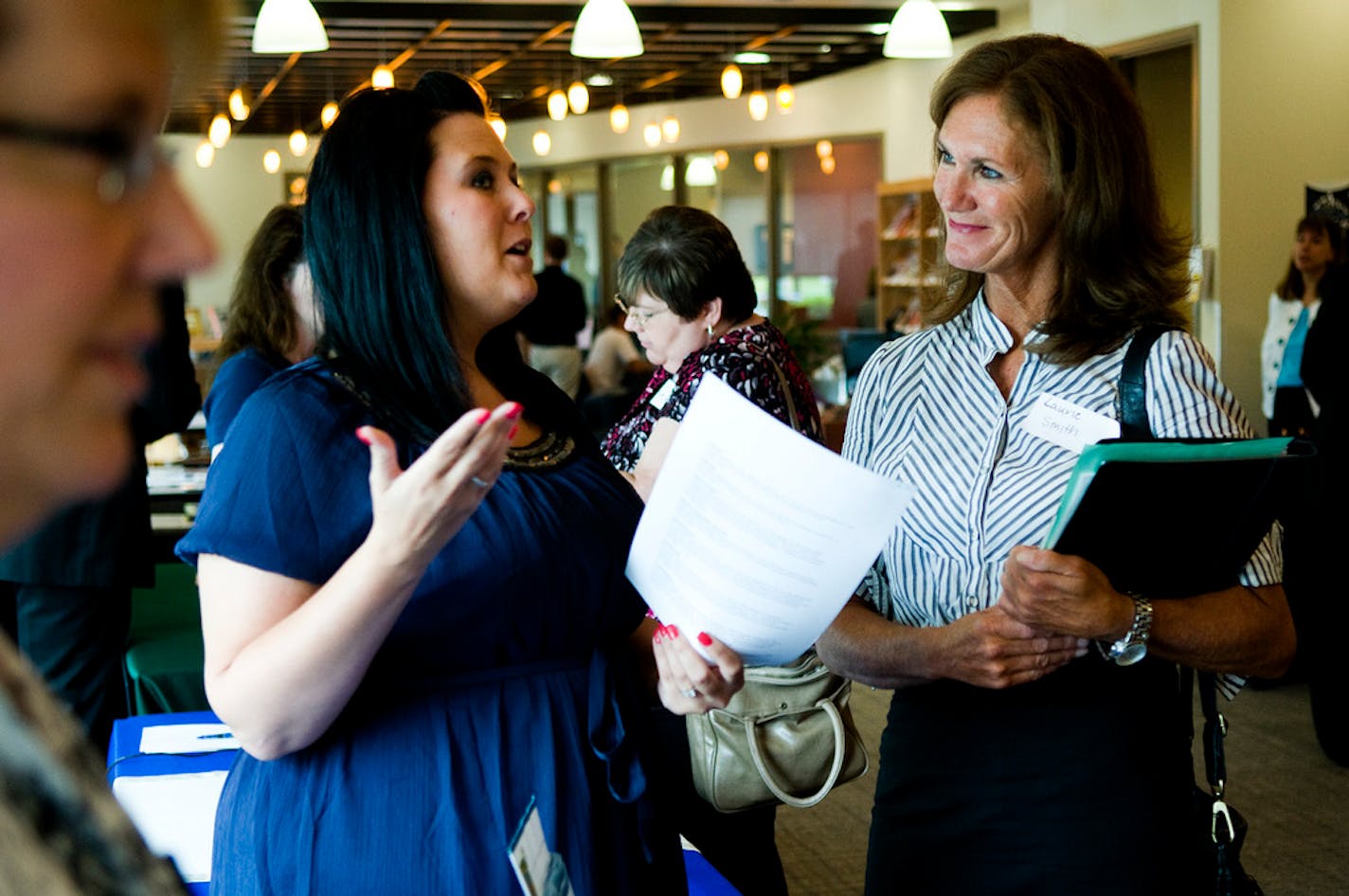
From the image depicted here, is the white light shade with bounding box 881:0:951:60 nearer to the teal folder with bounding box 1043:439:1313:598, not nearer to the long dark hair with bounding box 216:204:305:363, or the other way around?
the long dark hair with bounding box 216:204:305:363

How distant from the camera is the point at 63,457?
0.53 m

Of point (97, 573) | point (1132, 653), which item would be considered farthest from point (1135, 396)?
point (97, 573)

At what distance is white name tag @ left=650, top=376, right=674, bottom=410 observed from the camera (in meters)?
3.12

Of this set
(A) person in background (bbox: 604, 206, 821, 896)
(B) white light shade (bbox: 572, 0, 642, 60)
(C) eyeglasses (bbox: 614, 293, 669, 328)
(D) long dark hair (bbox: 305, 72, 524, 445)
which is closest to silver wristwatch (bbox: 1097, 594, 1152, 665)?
(D) long dark hair (bbox: 305, 72, 524, 445)

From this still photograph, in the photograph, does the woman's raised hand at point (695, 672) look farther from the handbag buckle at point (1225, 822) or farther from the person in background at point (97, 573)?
the person in background at point (97, 573)

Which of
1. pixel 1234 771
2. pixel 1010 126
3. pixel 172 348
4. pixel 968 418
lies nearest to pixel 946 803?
pixel 968 418

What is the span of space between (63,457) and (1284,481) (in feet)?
5.15

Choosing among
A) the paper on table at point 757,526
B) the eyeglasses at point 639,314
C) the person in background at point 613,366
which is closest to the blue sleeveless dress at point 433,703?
the paper on table at point 757,526

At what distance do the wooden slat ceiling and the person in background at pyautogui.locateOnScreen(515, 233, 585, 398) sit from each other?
1.71 metres

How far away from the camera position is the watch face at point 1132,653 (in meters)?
1.75

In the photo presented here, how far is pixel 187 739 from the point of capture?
8.28 ft

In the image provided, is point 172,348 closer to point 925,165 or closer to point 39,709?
point 39,709

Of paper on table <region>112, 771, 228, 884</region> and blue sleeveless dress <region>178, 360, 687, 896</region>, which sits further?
paper on table <region>112, 771, 228, 884</region>

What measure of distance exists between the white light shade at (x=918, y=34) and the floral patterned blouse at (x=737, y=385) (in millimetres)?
4552
